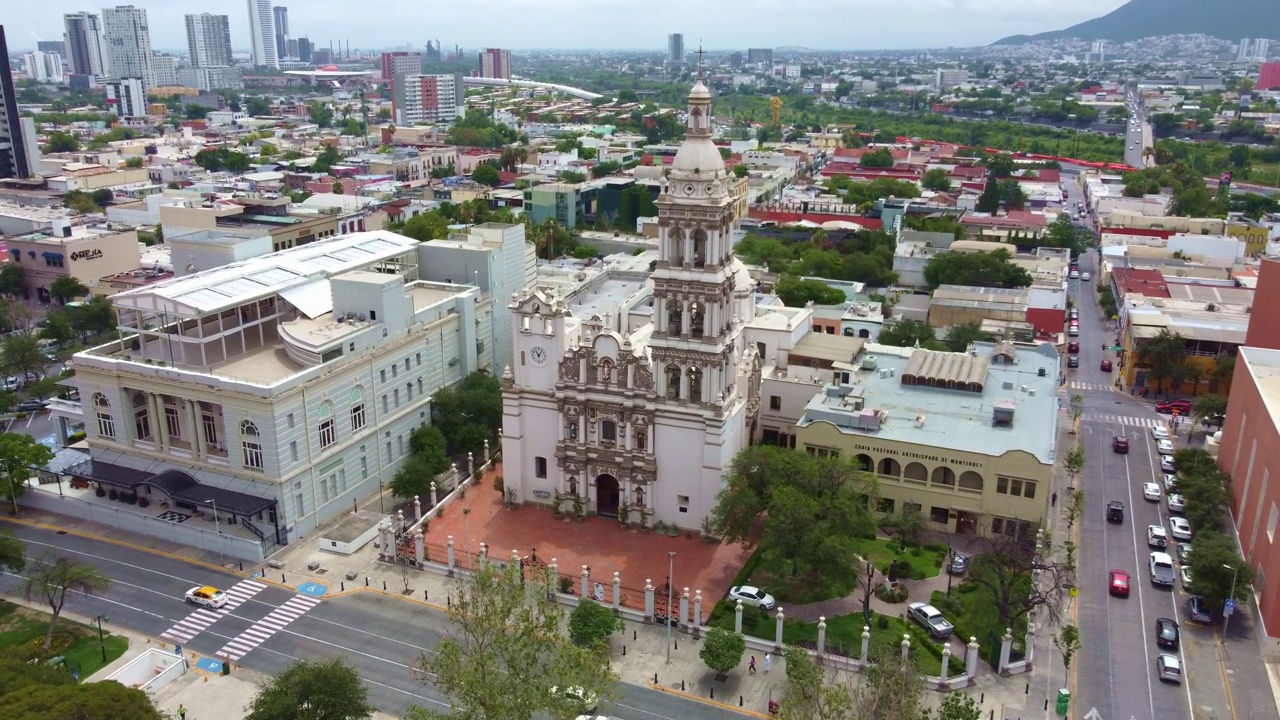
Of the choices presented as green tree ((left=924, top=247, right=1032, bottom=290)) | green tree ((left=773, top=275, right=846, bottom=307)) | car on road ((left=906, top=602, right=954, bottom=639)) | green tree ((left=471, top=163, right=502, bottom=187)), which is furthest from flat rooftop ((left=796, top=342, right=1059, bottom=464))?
green tree ((left=471, top=163, right=502, bottom=187))

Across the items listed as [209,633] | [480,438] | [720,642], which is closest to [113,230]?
[480,438]

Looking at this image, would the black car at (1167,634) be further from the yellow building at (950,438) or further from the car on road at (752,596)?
the car on road at (752,596)

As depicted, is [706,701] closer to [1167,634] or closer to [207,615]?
[1167,634]

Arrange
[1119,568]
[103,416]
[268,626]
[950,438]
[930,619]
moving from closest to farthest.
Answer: [930,619]
[268,626]
[1119,568]
[950,438]
[103,416]

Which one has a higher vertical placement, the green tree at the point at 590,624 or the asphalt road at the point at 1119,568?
the green tree at the point at 590,624

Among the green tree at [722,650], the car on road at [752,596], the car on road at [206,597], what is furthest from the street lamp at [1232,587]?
the car on road at [206,597]

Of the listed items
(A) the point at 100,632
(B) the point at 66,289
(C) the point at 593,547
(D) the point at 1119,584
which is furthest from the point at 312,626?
(B) the point at 66,289
